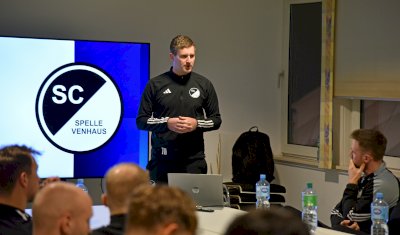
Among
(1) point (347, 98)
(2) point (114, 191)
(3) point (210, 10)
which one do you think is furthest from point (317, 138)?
(2) point (114, 191)

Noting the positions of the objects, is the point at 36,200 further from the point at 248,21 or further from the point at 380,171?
the point at 248,21

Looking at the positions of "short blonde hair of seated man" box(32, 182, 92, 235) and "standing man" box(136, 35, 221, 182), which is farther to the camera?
"standing man" box(136, 35, 221, 182)

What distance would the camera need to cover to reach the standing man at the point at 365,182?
14.1ft

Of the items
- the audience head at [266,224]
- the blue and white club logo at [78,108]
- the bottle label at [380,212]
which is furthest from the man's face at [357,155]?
the audience head at [266,224]

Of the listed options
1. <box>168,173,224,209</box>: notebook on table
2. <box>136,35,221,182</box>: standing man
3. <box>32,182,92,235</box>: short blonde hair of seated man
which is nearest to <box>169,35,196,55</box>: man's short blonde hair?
<box>136,35,221,182</box>: standing man

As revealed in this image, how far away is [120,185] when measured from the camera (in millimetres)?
2674

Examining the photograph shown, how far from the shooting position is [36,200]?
2248 millimetres

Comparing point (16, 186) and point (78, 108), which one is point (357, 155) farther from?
point (78, 108)

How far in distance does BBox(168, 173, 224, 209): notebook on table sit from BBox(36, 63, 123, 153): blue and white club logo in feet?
5.99

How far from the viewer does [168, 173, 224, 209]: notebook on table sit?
4.44 m

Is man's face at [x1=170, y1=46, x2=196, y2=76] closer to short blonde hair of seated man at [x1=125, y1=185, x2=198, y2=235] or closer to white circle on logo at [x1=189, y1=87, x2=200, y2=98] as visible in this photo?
white circle on logo at [x1=189, y1=87, x2=200, y2=98]

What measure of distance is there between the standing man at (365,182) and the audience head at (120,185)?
75.3 inches

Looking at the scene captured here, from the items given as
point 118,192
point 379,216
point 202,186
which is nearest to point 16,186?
point 118,192

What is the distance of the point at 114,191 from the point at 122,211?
0.08m
